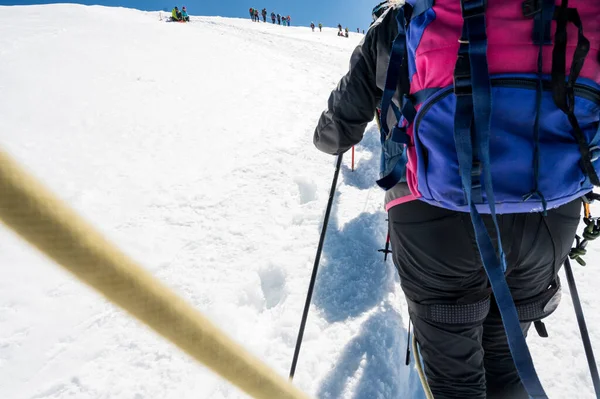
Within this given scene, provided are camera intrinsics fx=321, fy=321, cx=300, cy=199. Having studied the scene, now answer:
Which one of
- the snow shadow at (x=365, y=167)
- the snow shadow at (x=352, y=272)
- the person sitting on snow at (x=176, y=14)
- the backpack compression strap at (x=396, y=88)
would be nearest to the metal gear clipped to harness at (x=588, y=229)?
the backpack compression strap at (x=396, y=88)

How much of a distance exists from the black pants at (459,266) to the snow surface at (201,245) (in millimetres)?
632

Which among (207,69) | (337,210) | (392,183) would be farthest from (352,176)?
(207,69)

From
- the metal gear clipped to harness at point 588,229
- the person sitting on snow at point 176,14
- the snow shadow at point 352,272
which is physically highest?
the person sitting on snow at point 176,14

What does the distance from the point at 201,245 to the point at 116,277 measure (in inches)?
82.5

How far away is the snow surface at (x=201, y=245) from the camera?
1.62 metres

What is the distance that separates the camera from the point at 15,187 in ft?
0.98

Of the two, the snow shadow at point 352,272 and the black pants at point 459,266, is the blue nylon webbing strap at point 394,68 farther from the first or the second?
the snow shadow at point 352,272

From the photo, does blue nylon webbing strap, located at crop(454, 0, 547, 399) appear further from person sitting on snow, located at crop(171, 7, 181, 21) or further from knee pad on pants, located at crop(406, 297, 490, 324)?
person sitting on snow, located at crop(171, 7, 181, 21)

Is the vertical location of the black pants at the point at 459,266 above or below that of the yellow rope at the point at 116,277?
below

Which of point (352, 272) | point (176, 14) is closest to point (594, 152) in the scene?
point (352, 272)

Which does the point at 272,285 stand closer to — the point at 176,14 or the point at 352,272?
the point at 352,272

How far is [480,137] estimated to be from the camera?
0.91 m

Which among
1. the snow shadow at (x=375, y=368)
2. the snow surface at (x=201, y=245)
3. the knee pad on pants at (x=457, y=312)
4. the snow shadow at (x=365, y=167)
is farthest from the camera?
the snow shadow at (x=365, y=167)

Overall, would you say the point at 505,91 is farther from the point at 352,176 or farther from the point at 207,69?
the point at 207,69
